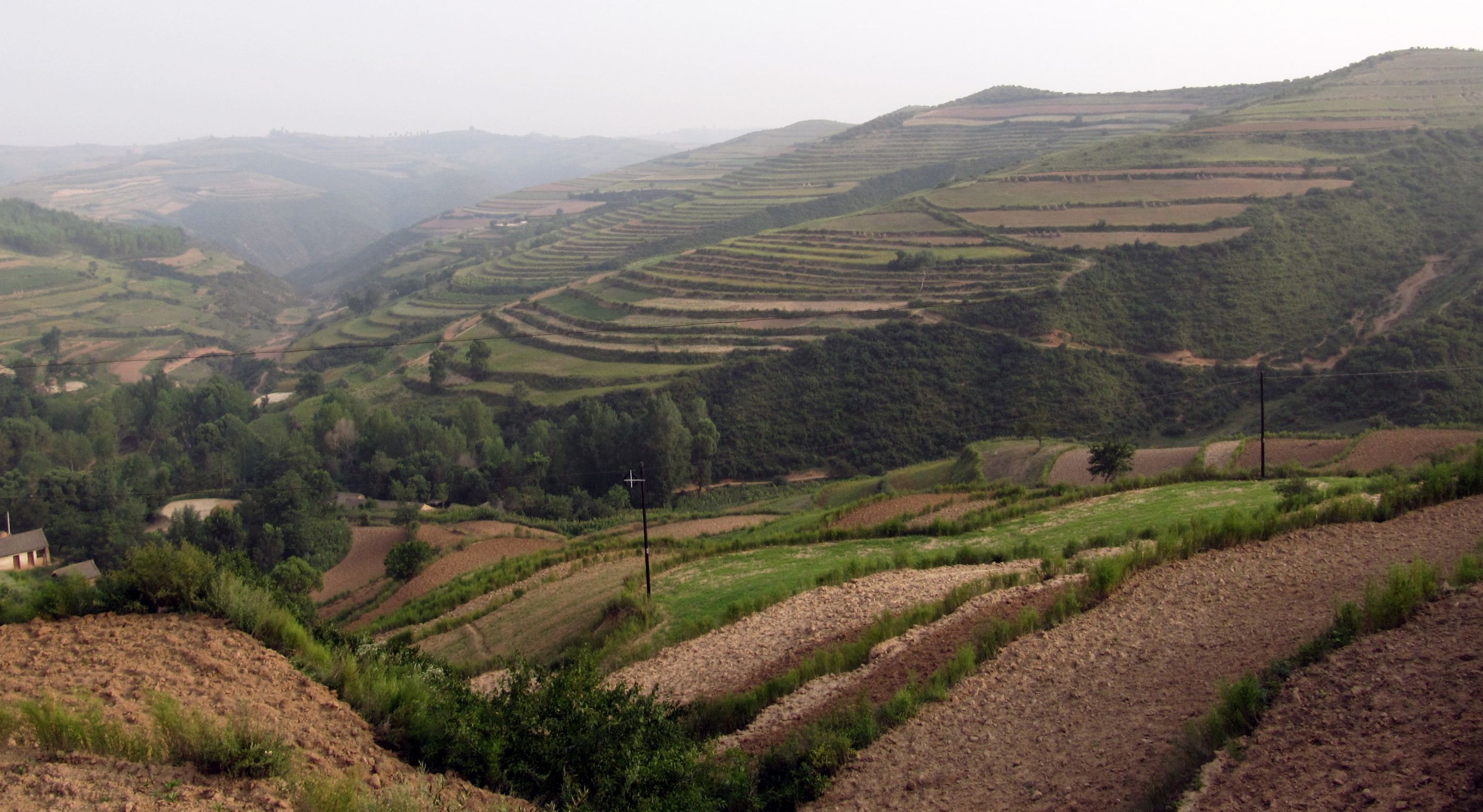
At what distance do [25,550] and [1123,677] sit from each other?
46.0m

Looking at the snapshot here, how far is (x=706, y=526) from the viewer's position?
97.1 feet

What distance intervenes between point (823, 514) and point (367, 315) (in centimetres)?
8014

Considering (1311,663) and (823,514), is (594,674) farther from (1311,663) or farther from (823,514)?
(823,514)

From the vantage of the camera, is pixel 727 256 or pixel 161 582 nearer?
pixel 161 582

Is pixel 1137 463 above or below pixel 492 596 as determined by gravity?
above

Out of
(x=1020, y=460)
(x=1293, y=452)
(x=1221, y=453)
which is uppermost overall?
Result: (x=1293, y=452)

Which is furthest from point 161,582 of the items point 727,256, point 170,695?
point 727,256

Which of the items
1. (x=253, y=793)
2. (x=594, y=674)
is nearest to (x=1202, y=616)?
(x=594, y=674)

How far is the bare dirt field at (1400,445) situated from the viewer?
2209cm

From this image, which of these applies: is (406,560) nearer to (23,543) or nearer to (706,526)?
(706,526)

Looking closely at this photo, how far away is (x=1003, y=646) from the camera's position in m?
10.3

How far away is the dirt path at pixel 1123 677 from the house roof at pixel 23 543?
43.5 m

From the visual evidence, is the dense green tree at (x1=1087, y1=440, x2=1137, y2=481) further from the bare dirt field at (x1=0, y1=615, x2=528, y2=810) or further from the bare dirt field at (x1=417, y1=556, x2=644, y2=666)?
the bare dirt field at (x1=0, y1=615, x2=528, y2=810)

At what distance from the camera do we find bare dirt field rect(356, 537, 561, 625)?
25609 millimetres
